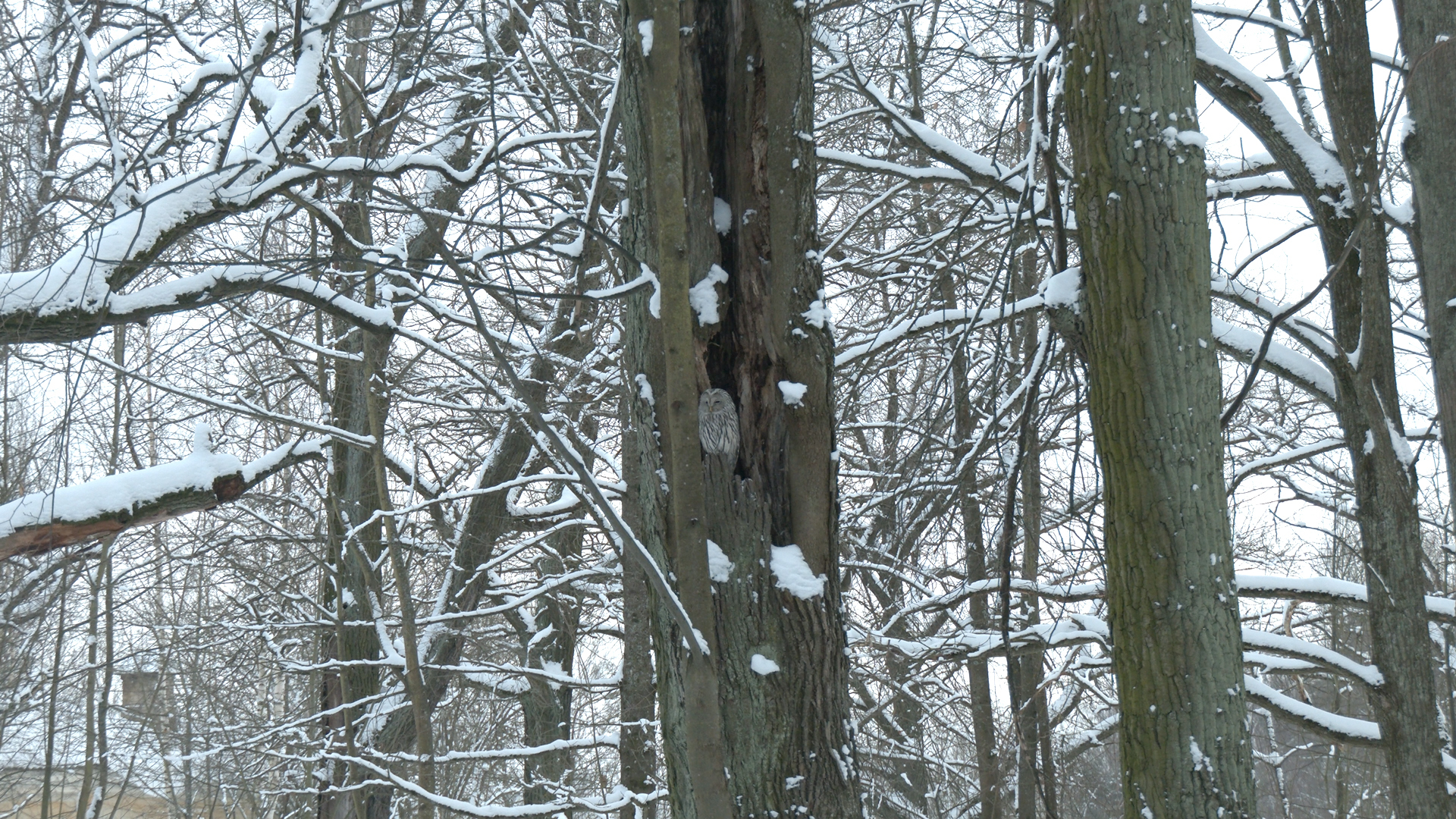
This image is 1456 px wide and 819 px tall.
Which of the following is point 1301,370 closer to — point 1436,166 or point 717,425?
point 1436,166

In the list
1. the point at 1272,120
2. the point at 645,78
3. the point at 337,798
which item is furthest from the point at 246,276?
the point at 337,798

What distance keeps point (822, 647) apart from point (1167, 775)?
80 cm

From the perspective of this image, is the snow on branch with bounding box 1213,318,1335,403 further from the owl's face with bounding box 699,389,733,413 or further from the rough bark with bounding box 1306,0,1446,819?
the owl's face with bounding box 699,389,733,413

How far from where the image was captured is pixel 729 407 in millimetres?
2223

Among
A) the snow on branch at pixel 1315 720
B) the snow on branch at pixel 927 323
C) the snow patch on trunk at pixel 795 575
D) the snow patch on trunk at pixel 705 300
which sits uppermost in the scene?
the snow on branch at pixel 927 323

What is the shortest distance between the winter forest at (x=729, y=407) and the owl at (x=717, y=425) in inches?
0.4

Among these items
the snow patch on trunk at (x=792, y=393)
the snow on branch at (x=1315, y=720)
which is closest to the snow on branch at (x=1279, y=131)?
the snow on branch at (x=1315, y=720)

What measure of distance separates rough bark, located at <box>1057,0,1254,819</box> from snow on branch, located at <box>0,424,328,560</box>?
403 cm

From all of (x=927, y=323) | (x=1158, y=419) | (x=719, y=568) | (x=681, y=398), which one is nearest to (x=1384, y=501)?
(x=927, y=323)

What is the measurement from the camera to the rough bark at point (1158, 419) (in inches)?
65.6

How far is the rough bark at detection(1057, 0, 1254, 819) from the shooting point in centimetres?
167

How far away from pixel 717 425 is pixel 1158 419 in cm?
93

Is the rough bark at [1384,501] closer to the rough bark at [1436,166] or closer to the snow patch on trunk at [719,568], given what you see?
the rough bark at [1436,166]

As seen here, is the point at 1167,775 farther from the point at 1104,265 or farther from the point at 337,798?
the point at 337,798
